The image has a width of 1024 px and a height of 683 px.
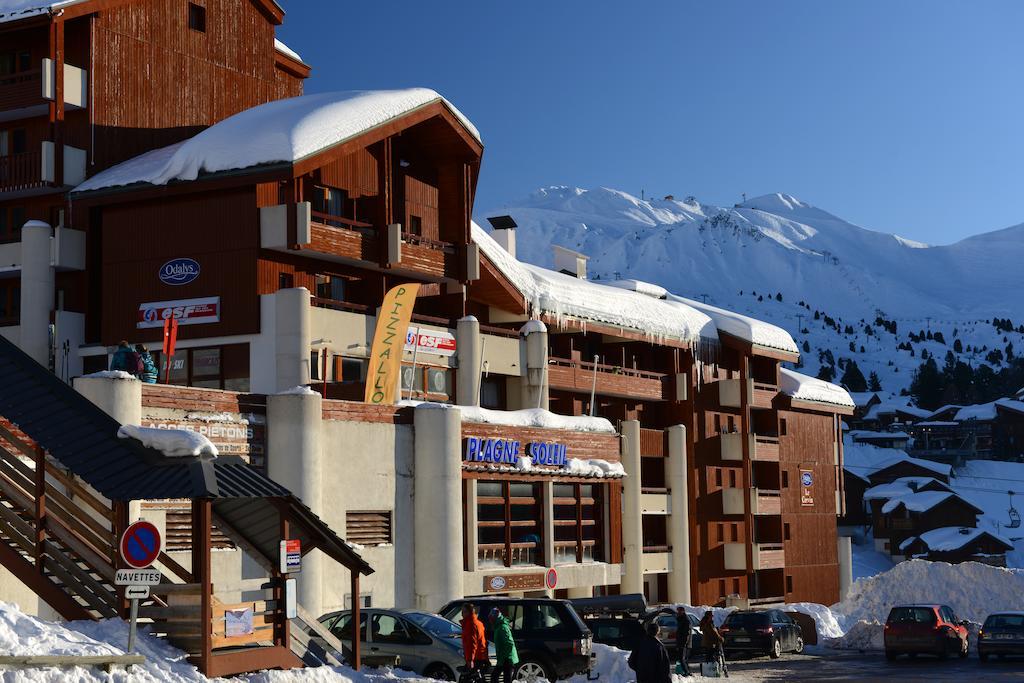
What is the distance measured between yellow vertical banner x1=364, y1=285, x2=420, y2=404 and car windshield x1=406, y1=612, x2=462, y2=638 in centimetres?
1278

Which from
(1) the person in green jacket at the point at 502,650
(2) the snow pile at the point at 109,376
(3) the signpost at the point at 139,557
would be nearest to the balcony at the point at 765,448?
(2) the snow pile at the point at 109,376

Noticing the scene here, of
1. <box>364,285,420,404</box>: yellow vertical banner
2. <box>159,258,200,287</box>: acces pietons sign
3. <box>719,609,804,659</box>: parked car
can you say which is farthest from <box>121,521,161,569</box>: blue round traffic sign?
<box>719,609,804,659</box>: parked car

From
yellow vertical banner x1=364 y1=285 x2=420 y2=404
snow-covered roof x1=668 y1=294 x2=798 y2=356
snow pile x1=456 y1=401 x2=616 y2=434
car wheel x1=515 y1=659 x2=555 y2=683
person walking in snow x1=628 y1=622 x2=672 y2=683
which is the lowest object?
car wheel x1=515 y1=659 x2=555 y2=683

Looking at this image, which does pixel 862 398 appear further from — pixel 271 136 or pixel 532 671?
pixel 532 671

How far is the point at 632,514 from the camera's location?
170ft

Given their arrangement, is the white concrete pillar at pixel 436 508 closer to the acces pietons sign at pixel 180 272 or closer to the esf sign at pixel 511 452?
the esf sign at pixel 511 452

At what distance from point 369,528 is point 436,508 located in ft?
7.24

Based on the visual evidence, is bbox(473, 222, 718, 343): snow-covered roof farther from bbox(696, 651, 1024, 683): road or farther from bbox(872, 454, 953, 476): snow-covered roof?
bbox(872, 454, 953, 476): snow-covered roof

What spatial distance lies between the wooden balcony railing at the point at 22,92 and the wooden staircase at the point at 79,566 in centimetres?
2237

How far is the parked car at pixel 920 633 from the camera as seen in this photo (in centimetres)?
4144

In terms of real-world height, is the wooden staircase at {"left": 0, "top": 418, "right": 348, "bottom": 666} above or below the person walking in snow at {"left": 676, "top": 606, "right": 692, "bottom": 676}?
above

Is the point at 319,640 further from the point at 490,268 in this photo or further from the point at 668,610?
the point at 490,268

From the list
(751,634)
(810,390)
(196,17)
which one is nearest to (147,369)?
(196,17)

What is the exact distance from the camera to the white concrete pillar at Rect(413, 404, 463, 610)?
122 ft
